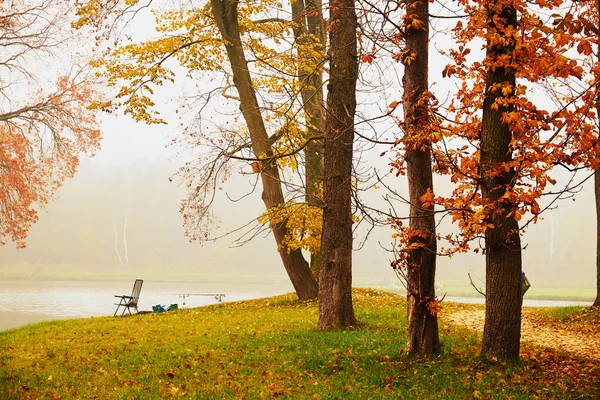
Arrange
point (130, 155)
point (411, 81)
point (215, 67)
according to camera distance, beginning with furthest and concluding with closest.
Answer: point (130, 155), point (215, 67), point (411, 81)

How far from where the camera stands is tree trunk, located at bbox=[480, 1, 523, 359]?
5.59 m

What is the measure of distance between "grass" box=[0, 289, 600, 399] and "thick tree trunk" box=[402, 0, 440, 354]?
1.02ft

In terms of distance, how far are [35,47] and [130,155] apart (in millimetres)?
60364

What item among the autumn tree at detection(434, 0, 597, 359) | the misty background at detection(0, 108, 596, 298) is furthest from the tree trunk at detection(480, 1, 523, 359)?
the misty background at detection(0, 108, 596, 298)

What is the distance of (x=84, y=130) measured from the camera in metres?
19.0

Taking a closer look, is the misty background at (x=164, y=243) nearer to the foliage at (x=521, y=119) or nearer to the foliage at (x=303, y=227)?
the foliage at (x=303, y=227)

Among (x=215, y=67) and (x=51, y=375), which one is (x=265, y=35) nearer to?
(x=215, y=67)

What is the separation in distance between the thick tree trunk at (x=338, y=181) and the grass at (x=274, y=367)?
18.1 inches

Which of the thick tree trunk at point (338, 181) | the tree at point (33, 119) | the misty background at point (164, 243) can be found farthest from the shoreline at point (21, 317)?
the misty background at point (164, 243)

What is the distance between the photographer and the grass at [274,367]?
17.1 ft

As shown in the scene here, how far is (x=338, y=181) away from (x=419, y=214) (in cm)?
211

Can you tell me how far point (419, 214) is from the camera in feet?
20.4

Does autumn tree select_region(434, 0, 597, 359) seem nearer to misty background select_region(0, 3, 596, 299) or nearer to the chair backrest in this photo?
the chair backrest

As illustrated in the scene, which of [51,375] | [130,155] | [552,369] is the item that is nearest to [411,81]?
[552,369]
